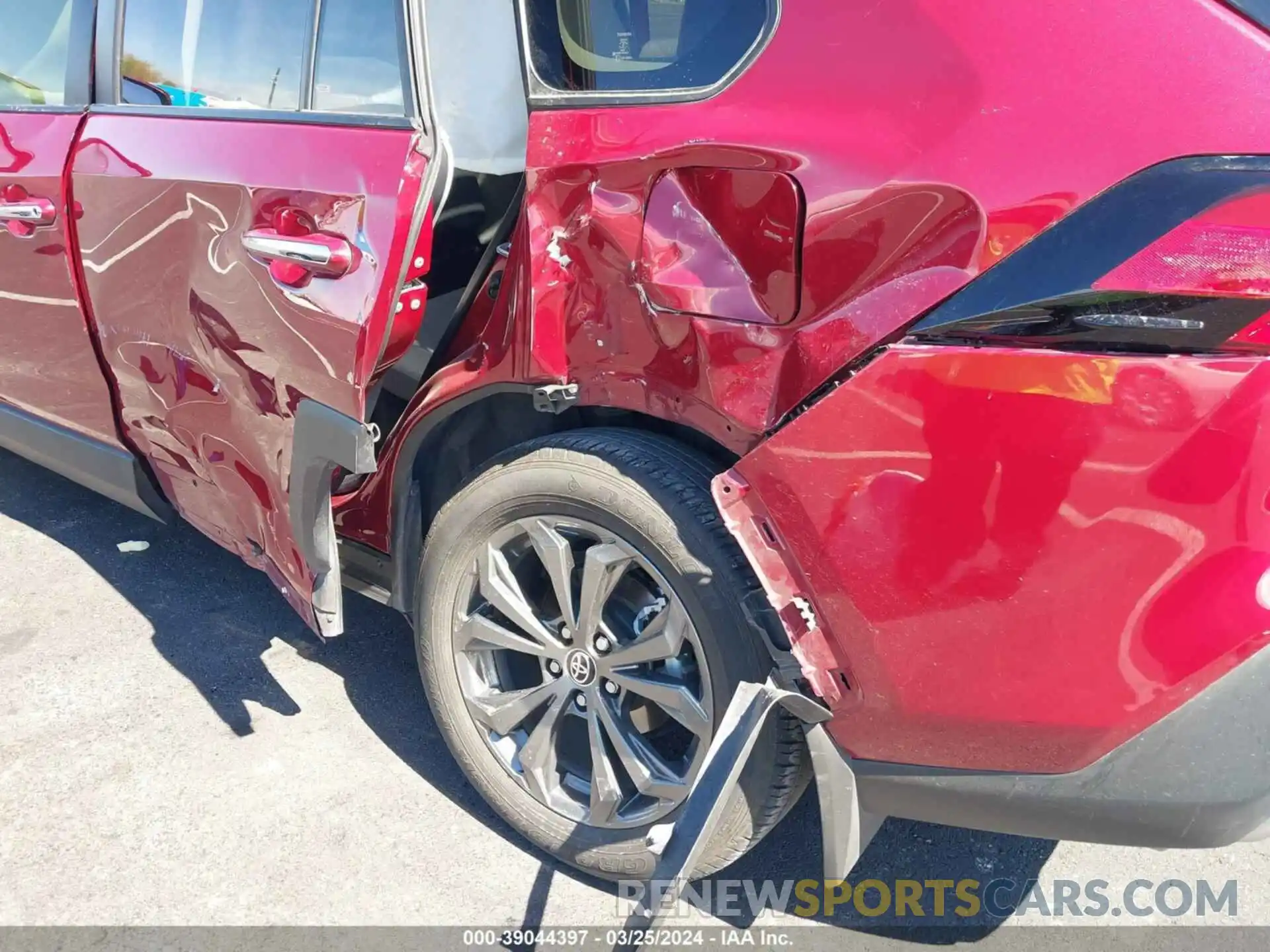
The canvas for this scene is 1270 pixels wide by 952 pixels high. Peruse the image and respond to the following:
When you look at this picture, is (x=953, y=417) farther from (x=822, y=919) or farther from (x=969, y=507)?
(x=822, y=919)

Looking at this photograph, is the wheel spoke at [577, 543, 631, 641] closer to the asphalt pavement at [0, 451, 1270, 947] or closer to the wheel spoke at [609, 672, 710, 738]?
the wheel spoke at [609, 672, 710, 738]

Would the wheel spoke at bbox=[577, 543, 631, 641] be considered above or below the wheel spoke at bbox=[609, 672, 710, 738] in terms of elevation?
above

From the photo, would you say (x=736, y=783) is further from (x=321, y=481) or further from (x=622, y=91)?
(x=622, y=91)

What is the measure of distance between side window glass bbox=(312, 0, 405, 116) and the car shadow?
1.47 m

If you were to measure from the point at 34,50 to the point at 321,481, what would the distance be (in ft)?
5.37

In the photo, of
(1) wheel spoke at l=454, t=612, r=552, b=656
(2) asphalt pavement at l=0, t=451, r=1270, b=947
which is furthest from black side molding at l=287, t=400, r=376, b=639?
(2) asphalt pavement at l=0, t=451, r=1270, b=947

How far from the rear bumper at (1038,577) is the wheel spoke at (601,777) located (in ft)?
1.87

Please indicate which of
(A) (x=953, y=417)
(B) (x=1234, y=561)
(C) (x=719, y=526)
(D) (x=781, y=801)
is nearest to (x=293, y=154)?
(C) (x=719, y=526)

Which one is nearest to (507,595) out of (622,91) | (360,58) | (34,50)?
(622,91)

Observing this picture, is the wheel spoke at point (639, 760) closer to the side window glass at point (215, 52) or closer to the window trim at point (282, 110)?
the window trim at point (282, 110)

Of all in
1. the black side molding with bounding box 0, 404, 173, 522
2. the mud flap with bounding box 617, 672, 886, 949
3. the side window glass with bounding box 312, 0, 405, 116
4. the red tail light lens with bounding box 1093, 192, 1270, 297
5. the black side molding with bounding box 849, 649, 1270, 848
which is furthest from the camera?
the black side molding with bounding box 0, 404, 173, 522

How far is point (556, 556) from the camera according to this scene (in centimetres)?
192

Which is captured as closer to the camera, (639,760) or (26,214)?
(639,760)

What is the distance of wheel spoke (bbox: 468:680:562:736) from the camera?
2.06m
